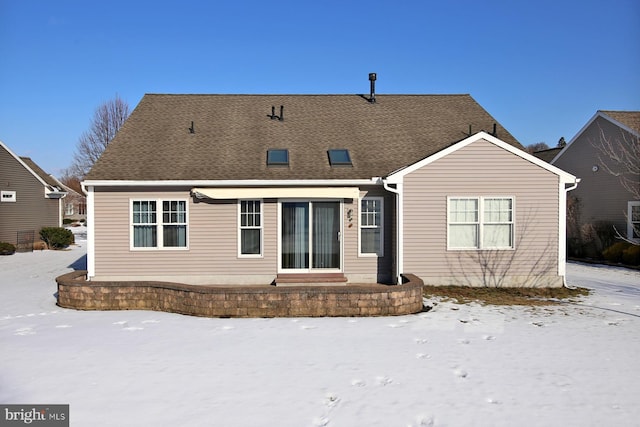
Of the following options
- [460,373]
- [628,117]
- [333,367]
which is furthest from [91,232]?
[628,117]

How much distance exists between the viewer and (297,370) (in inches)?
252

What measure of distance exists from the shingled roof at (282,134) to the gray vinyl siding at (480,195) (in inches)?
60.7

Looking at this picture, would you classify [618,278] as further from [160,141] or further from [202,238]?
[160,141]

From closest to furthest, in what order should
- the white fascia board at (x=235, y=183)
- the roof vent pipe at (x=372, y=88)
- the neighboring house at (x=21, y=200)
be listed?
the white fascia board at (x=235, y=183) < the roof vent pipe at (x=372, y=88) < the neighboring house at (x=21, y=200)

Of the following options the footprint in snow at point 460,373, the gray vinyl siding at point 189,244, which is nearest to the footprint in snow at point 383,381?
the footprint in snow at point 460,373

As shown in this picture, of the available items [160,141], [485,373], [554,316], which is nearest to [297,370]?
[485,373]

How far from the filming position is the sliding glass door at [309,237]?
492 inches

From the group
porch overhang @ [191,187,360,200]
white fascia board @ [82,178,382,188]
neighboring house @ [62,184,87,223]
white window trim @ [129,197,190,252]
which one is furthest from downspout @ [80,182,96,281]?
neighboring house @ [62,184,87,223]

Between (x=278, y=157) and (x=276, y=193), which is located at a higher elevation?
(x=278, y=157)

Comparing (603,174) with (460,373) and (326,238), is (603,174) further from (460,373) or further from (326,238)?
(460,373)

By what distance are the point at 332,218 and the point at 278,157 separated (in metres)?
2.61

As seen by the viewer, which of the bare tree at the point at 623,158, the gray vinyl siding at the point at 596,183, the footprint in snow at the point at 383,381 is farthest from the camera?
the gray vinyl siding at the point at 596,183

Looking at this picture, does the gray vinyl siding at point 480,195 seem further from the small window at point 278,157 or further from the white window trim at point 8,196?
the white window trim at point 8,196

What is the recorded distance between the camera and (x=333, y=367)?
6523 mm
